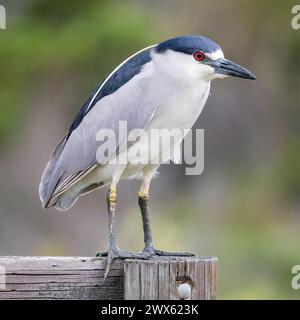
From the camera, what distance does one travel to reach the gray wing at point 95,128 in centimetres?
434

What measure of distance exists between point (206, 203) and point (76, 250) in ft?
7.43

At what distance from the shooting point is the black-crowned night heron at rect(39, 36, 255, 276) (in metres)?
4.29

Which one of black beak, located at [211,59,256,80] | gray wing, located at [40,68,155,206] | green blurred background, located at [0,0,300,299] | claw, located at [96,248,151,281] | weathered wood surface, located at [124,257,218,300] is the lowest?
weathered wood surface, located at [124,257,218,300]

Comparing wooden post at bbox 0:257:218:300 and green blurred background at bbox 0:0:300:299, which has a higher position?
green blurred background at bbox 0:0:300:299

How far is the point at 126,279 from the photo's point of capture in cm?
329

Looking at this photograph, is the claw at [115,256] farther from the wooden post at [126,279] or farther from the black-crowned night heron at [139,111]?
the black-crowned night heron at [139,111]

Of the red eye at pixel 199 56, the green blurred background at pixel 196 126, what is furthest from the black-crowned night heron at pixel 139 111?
the green blurred background at pixel 196 126

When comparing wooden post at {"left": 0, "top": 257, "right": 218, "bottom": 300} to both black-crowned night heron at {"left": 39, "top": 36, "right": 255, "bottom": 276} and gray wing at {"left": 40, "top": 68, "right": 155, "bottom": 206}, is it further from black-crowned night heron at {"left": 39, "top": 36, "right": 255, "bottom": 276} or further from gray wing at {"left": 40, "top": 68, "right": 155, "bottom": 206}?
gray wing at {"left": 40, "top": 68, "right": 155, "bottom": 206}

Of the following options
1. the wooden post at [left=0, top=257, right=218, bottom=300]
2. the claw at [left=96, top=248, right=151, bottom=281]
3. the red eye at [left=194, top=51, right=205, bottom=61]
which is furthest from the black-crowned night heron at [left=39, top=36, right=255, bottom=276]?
the wooden post at [left=0, top=257, right=218, bottom=300]

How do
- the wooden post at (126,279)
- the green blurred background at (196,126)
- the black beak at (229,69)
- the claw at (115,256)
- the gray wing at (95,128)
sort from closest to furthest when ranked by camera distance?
the wooden post at (126,279), the claw at (115,256), the black beak at (229,69), the gray wing at (95,128), the green blurred background at (196,126)

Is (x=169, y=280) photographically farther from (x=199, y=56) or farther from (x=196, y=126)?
(x=196, y=126)

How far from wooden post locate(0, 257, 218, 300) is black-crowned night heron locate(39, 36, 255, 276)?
36.8 inches

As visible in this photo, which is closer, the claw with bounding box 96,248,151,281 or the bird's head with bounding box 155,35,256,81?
the claw with bounding box 96,248,151,281

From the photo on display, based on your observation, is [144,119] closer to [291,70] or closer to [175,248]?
[175,248]
